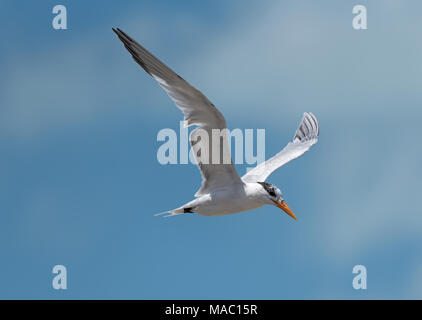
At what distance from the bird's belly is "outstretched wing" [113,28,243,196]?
288 mm

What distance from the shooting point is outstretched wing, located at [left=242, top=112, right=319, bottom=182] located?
11070 millimetres

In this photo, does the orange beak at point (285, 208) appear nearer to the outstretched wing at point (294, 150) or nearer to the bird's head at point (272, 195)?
the bird's head at point (272, 195)

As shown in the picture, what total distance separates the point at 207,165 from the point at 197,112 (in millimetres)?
1024

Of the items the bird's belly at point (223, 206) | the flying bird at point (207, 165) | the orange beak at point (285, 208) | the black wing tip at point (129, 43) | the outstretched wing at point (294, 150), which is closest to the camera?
the black wing tip at point (129, 43)

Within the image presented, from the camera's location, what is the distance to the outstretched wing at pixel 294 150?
436 inches

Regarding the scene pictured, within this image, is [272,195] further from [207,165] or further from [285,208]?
[207,165]

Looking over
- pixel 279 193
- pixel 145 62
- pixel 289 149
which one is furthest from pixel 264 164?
pixel 145 62

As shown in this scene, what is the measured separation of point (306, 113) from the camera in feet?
42.9

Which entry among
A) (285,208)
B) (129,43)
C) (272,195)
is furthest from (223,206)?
(129,43)

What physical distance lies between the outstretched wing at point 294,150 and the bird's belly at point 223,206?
1.42 meters

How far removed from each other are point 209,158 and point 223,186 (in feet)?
1.77

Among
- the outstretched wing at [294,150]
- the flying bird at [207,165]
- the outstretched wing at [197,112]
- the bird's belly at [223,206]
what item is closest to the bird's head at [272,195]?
the flying bird at [207,165]
